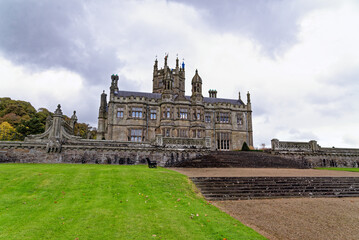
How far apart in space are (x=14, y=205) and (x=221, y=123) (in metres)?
39.7

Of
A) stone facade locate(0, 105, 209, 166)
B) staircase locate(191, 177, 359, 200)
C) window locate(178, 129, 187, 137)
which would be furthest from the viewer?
window locate(178, 129, 187, 137)

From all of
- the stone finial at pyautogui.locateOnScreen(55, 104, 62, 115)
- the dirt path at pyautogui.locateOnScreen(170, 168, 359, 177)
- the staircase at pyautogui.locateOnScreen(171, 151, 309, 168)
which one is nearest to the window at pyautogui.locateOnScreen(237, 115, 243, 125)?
the staircase at pyautogui.locateOnScreen(171, 151, 309, 168)

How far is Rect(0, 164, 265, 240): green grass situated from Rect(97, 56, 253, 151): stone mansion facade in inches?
1036

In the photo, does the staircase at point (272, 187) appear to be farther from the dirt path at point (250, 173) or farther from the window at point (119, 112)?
the window at point (119, 112)

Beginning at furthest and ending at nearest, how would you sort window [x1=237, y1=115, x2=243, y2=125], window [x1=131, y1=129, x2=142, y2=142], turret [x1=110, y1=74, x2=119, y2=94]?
window [x1=237, y1=115, x2=243, y2=125]
turret [x1=110, y1=74, x2=119, y2=94]
window [x1=131, y1=129, x2=142, y2=142]

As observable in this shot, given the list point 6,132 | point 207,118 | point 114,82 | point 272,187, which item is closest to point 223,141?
point 207,118

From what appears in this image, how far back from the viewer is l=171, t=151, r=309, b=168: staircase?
25203 mm

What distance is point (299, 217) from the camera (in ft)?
32.4

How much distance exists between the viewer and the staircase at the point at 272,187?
13.5m

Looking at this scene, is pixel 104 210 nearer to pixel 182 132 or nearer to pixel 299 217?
pixel 299 217

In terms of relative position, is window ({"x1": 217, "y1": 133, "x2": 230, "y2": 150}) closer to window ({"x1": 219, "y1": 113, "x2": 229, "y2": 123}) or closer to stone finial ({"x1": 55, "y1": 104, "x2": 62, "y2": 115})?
window ({"x1": 219, "y1": 113, "x2": 229, "y2": 123})

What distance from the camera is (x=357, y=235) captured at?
8125 millimetres

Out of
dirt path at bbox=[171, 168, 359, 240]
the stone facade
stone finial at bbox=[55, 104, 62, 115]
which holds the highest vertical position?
stone finial at bbox=[55, 104, 62, 115]

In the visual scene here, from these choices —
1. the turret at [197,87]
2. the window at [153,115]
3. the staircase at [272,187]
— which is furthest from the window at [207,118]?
the staircase at [272,187]
